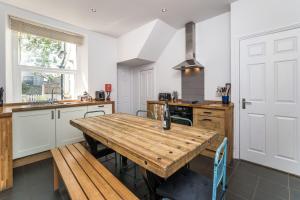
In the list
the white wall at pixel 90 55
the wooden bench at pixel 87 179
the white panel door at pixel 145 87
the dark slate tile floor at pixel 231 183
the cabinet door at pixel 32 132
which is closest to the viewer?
the wooden bench at pixel 87 179

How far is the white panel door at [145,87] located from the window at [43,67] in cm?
192

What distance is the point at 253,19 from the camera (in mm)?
2352

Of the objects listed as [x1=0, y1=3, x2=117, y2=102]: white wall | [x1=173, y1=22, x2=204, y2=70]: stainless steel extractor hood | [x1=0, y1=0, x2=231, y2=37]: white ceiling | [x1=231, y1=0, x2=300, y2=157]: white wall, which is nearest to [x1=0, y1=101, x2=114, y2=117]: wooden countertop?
[x1=0, y1=3, x2=117, y2=102]: white wall

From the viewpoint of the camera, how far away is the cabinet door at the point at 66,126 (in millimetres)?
2751

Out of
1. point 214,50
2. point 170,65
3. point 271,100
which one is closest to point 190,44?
point 214,50

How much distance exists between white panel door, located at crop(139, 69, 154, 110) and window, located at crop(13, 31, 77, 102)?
192 centimetres

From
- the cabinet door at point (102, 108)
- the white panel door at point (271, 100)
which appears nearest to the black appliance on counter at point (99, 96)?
the cabinet door at point (102, 108)

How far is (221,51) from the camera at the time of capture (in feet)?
9.88

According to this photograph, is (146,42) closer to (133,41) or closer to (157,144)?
(133,41)

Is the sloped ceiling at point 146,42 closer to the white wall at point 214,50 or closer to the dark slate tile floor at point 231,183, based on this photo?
the white wall at point 214,50

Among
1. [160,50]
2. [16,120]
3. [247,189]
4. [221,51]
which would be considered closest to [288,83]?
[221,51]

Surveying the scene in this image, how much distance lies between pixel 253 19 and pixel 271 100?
51.8 inches

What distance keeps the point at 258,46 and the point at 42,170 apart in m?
3.89

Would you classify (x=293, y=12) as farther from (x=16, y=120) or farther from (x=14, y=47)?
(x=14, y=47)
